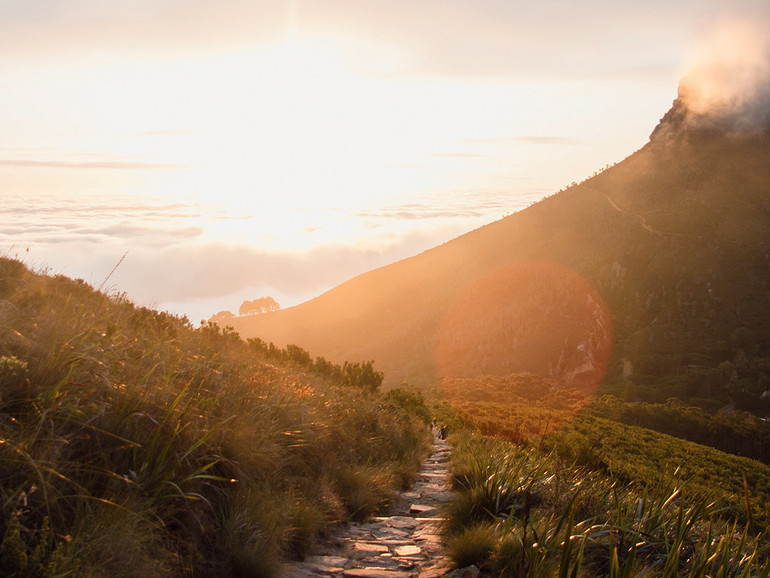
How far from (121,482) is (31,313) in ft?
8.25

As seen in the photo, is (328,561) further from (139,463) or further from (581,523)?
(581,523)


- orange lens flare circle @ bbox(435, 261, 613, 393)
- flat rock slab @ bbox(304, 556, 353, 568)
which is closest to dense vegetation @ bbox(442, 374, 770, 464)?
orange lens flare circle @ bbox(435, 261, 613, 393)

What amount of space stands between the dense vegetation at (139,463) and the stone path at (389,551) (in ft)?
0.89

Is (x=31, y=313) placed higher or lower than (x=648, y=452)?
higher

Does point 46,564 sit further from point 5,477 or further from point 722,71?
point 722,71

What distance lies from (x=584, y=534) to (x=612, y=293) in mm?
96835

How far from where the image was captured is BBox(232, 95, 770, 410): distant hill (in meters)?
84.9

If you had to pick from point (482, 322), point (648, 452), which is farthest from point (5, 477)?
point (482, 322)

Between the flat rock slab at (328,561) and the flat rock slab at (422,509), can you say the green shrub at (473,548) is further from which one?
the flat rock slab at (422,509)

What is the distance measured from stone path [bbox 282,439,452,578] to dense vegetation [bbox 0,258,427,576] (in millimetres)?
273

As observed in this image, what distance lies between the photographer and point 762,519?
2598cm

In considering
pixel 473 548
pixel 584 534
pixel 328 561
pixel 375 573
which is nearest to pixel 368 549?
pixel 328 561

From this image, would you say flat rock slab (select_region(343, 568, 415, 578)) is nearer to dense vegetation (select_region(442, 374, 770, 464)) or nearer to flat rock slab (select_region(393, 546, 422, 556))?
flat rock slab (select_region(393, 546, 422, 556))

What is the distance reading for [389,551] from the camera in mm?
6121
